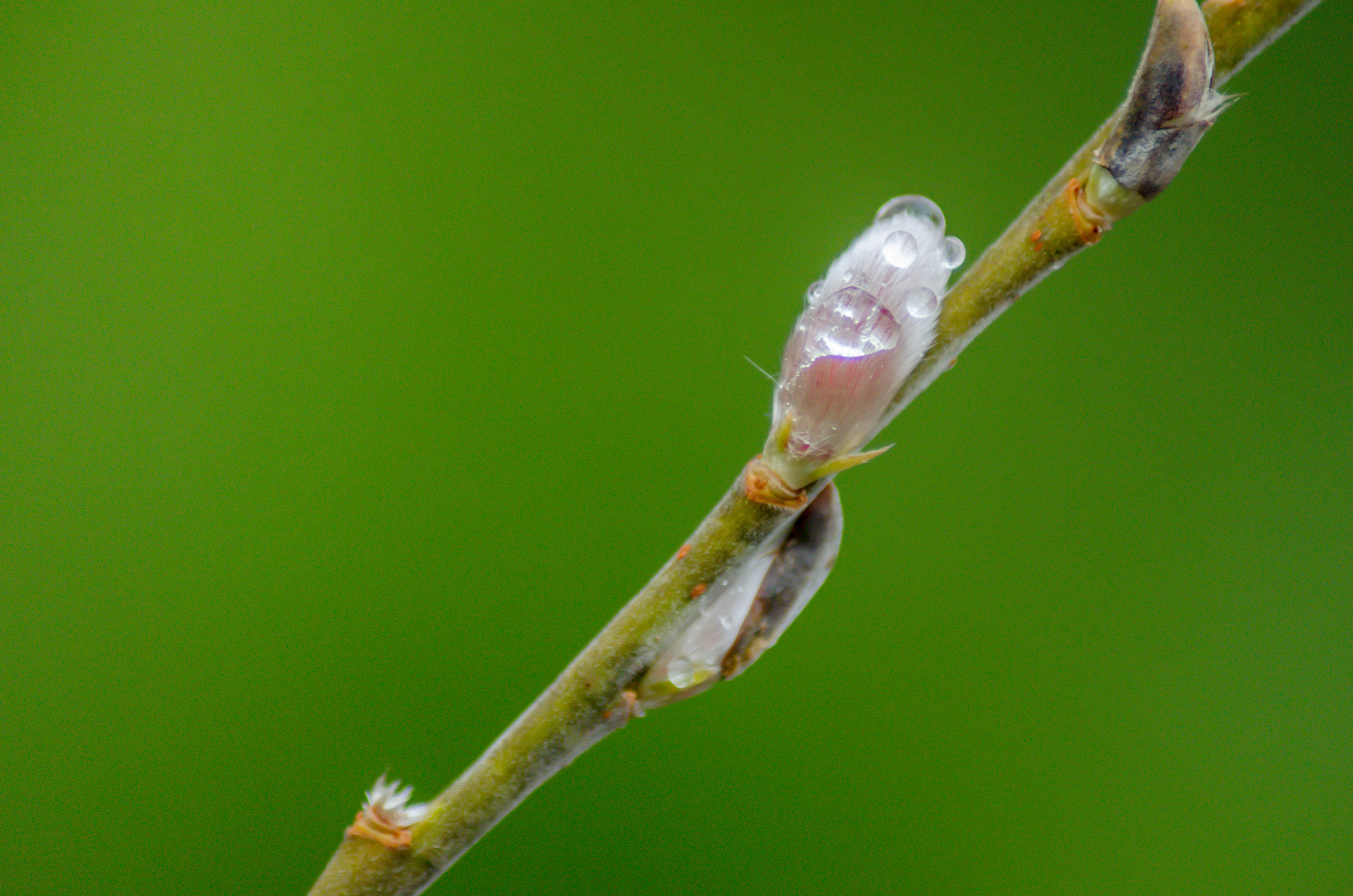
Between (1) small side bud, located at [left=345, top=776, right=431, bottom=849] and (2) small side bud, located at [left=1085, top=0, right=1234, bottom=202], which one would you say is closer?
(2) small side bud, located at [left=1085, top=0, right=1234, bottom=202]

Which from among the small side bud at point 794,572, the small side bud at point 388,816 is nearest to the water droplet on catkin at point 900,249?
the small side bud at point 794,572

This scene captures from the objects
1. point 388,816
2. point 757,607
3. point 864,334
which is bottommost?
point 388,816

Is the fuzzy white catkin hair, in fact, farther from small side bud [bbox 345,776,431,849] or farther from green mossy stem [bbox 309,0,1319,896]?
small side bud [bbox 345,776,431,849]

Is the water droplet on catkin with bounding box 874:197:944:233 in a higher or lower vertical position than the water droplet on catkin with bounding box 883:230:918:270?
higher

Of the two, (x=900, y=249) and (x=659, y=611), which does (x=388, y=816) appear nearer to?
(x=659, y=611)

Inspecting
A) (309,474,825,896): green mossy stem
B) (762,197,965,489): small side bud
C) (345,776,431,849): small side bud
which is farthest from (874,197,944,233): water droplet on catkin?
(345,776,431,849): small side bud

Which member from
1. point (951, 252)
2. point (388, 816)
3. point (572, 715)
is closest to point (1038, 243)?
point (951, 252)

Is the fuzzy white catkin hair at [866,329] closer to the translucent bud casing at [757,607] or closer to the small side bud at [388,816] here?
the translucent bud casing at [757,607]
